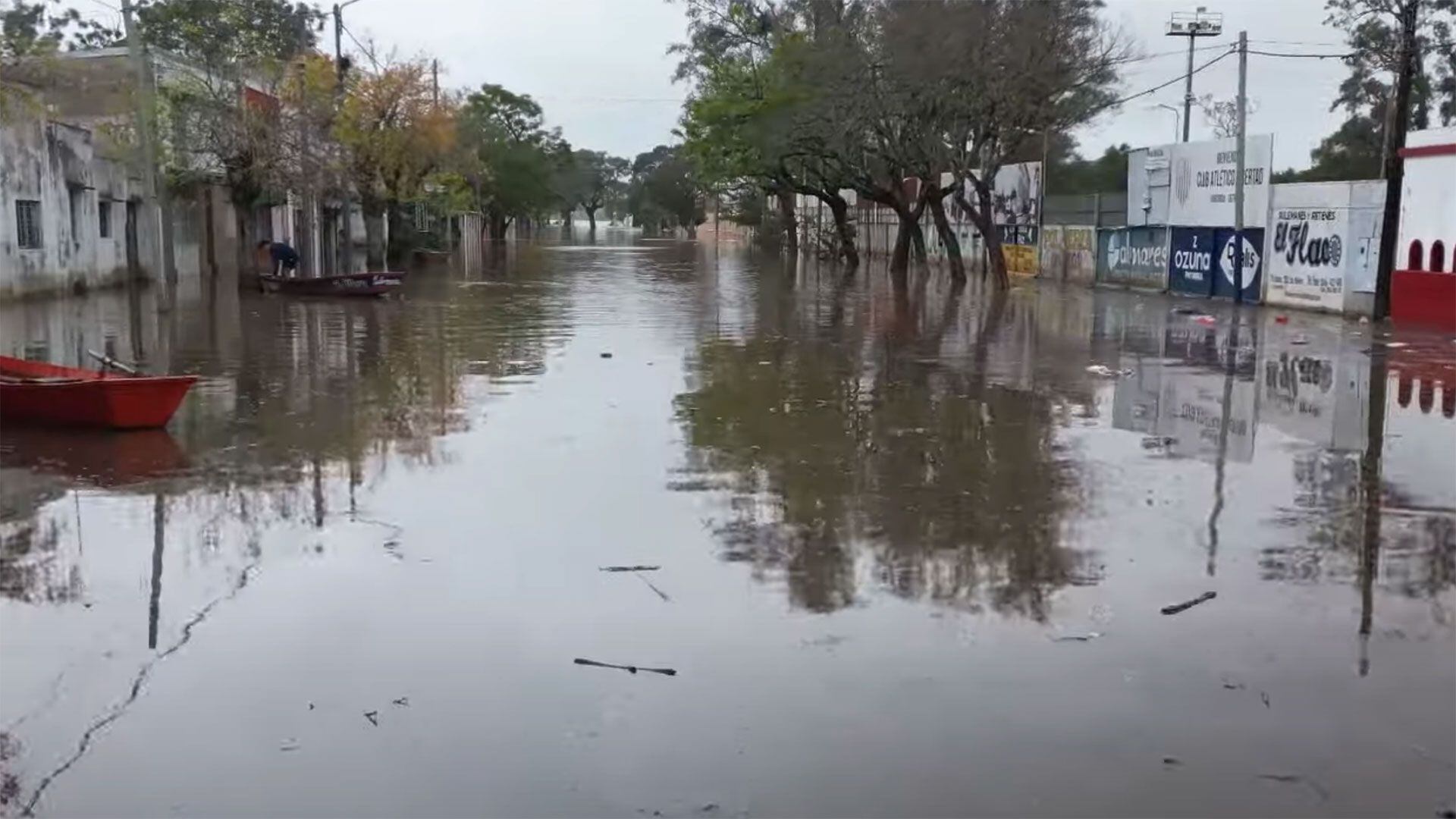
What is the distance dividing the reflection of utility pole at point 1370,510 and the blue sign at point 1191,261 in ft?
56.5

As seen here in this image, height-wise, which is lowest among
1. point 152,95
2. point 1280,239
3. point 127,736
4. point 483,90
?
point 127,736

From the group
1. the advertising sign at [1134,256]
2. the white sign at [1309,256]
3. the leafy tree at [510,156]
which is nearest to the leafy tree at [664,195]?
the leafy tree at [510,156]

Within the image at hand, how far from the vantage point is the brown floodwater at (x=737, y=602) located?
5238 millimetres

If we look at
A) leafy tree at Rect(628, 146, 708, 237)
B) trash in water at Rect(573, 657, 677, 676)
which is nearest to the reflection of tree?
trash in water at Rect(573, 657, 677, 676)

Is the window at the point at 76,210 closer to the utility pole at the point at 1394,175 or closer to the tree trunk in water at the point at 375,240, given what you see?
the tree trunk in water at the point at 375,240

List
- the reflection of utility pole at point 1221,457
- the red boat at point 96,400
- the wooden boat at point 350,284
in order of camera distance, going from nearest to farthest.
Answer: the reflection of utility pole at point 1221,457
the red boat at point 96,400
the wooden boat at point 350,284

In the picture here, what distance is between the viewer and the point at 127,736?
18.4ft

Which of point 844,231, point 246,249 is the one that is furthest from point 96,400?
point 844,231

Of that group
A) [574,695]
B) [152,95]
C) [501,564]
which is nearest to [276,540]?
[501,564]

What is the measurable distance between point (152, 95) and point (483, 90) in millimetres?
62205

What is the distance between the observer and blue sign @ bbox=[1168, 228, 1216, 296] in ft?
110

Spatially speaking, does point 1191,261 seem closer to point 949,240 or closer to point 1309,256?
point 1309,256

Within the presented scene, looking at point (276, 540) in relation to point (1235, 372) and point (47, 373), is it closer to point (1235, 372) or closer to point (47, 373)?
point (47, 373)

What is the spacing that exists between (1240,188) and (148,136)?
23.7 metres
